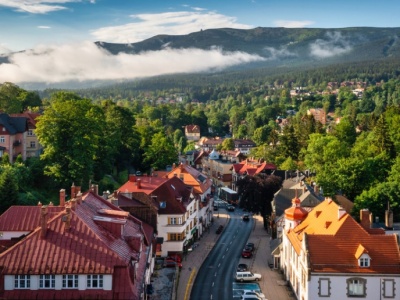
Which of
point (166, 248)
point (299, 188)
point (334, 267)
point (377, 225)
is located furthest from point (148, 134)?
point (334, 267)

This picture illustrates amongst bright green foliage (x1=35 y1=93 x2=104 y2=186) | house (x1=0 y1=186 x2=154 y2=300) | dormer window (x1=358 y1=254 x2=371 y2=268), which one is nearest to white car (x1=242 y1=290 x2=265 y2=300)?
dormer window (x1=358 y1=254 x2=371 y2=268)

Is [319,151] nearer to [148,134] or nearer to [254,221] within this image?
[254,221]

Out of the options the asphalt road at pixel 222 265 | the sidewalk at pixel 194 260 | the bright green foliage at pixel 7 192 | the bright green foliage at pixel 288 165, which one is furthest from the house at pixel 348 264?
the bright green foliage at pixel 288 165

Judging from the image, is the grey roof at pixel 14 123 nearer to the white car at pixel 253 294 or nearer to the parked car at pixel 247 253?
the parked car at pixel 247 253

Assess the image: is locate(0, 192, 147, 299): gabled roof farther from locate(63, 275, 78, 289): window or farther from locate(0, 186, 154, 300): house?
locate(63, 275, 78, 289): window

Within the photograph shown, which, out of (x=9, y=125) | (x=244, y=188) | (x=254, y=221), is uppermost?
(x=9, y=125)

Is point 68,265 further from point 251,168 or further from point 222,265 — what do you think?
point 251,168
